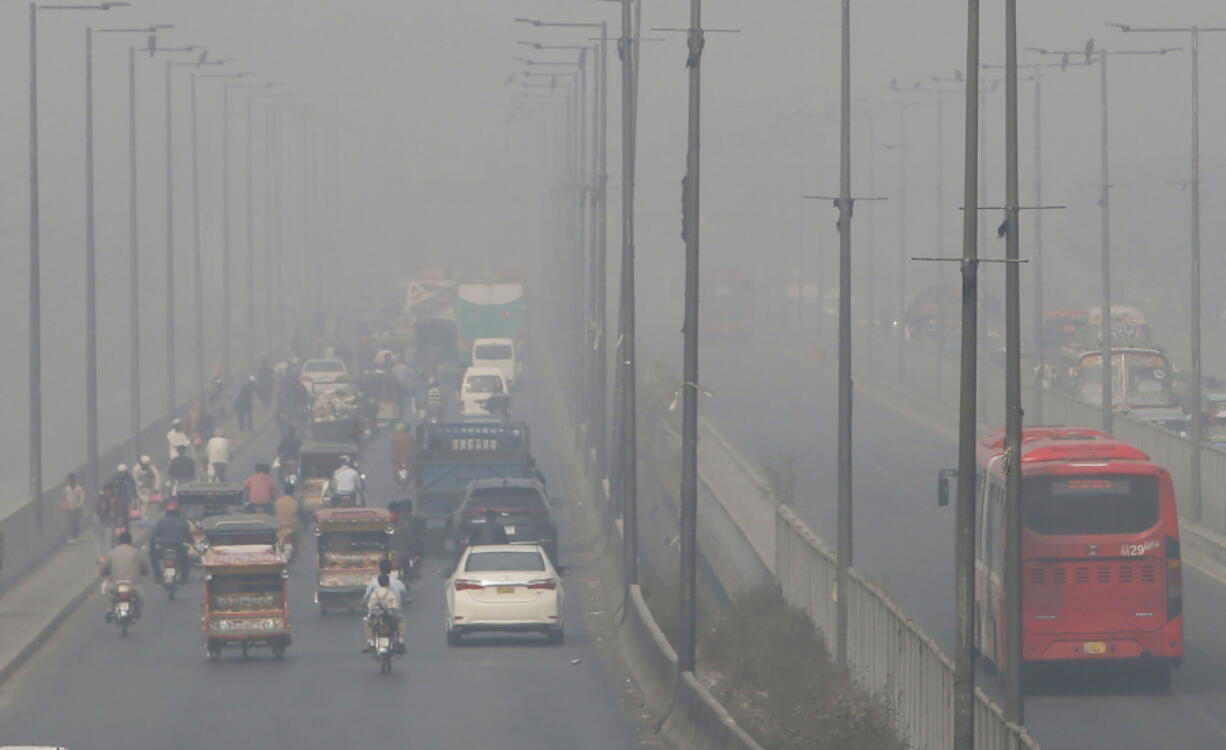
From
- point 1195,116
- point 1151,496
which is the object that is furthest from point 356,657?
point 1195,116

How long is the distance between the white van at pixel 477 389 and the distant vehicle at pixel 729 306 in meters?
43.8

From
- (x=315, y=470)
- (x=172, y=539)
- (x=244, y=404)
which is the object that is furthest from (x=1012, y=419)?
(x=244, y=404)

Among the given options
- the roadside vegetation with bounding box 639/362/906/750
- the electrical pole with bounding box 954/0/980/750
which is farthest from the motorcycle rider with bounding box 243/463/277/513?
the electrical pole with bounding box 954/0/980/750

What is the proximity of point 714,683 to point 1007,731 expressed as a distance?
1155 centimetres

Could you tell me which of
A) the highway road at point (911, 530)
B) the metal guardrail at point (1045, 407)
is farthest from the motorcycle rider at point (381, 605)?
the metal guardrail at point (1045, 407)

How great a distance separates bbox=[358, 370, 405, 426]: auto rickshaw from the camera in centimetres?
7019

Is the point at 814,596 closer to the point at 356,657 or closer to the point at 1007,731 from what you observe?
the point at 356,657

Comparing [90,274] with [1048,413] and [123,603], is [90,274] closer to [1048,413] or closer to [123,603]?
[123,603]

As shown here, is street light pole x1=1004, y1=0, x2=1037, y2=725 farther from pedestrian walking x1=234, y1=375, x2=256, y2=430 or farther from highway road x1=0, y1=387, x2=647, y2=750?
pedestrian walking x1=234, y1=375, x2=256, y2=430

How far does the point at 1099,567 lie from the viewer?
2880cm

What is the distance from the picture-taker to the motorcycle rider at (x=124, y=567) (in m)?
35.2

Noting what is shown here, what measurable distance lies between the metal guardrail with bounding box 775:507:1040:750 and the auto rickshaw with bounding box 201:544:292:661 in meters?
6.44

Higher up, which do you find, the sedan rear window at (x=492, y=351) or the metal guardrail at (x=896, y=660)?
the sedan rear window at (x=492, y=351)

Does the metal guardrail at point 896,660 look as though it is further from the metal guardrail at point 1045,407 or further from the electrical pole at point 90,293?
the electrical pole at point 90,293
